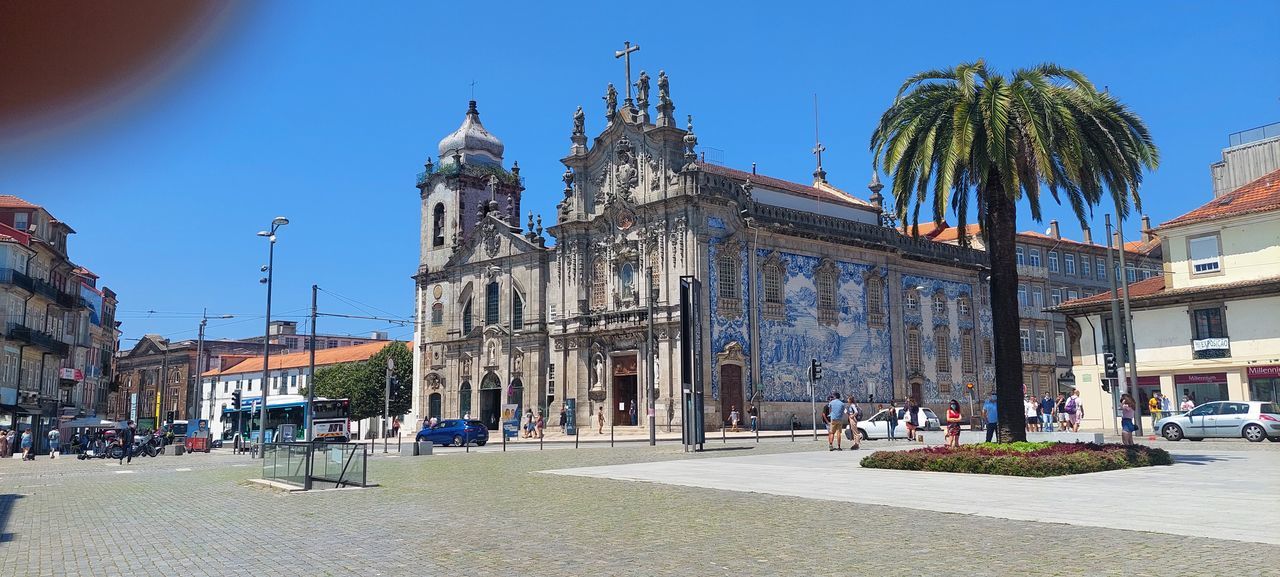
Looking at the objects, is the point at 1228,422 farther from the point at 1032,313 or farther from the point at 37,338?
the point at 37,338

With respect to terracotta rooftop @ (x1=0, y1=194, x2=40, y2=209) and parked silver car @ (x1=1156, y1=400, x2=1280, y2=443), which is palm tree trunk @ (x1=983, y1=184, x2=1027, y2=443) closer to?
parked silver car @ (x1=1156, y1=400, x2=1280, y2=443)

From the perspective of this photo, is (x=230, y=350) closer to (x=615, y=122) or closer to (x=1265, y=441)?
(x=615, y=122)

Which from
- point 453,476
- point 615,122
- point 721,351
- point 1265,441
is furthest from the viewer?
point 615,122

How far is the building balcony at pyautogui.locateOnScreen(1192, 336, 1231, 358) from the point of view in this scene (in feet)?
127

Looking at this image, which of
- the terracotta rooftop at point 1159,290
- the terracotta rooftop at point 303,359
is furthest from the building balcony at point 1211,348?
the terracotta rooftop at point 303,359

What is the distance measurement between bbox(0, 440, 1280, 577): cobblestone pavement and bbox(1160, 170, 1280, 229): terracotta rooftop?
1085 inches

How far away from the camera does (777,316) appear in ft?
174

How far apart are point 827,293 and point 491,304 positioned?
22.3 meters

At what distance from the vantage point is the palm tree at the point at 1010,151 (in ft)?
70.8

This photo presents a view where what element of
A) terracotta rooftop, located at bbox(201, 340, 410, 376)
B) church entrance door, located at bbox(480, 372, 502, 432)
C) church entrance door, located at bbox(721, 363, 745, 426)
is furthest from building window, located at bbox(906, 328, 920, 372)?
terracotta rooftop, located at bbox(201, 340, 410, 376)

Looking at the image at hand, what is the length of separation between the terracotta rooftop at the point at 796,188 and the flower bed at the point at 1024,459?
3624cm

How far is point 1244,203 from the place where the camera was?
3834cm

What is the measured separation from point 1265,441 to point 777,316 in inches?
1008

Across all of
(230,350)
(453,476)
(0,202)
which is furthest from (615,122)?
(230,350)
